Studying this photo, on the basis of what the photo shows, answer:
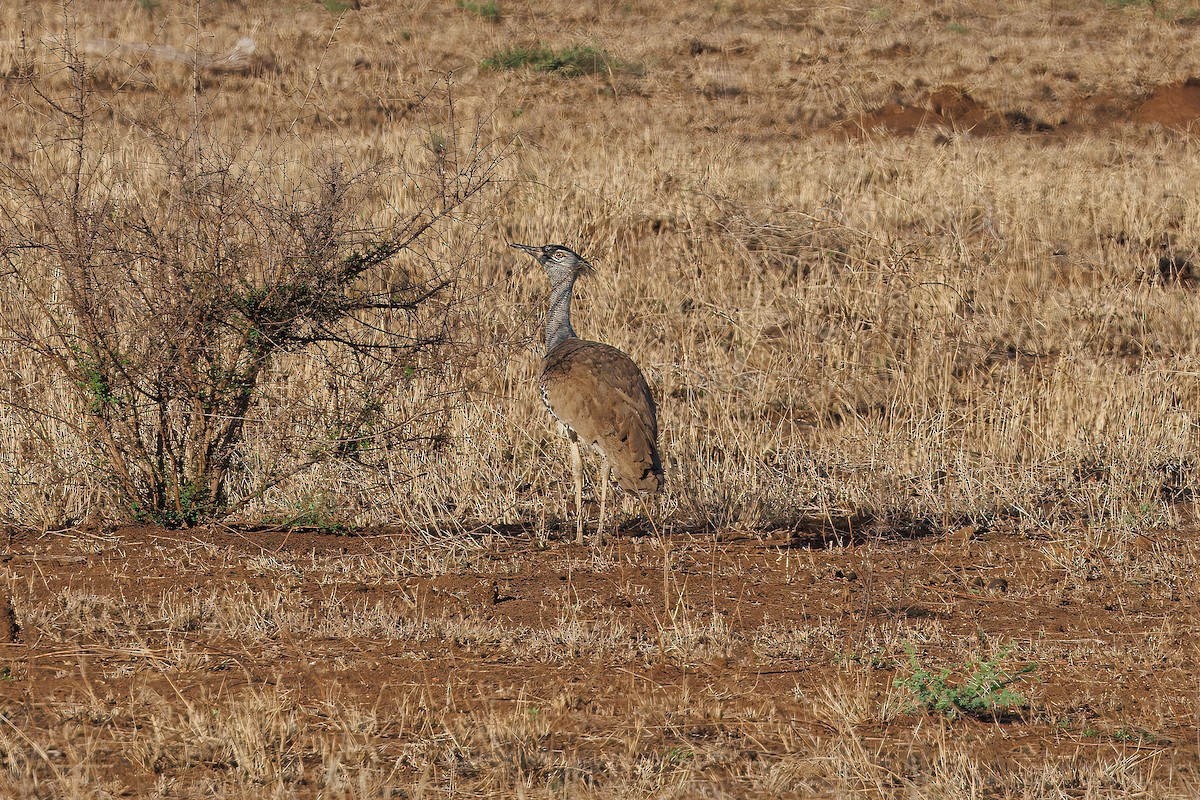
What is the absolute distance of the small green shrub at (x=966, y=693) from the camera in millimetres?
4445

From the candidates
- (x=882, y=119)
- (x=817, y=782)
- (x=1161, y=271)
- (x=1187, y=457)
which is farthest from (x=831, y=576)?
(x=882, y=119)

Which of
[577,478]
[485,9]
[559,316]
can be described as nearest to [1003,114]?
[485,9]

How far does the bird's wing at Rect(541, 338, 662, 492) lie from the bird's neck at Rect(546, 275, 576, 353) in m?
0.49

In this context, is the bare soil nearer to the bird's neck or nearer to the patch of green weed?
the bird's neck

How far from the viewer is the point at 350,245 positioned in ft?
22.9

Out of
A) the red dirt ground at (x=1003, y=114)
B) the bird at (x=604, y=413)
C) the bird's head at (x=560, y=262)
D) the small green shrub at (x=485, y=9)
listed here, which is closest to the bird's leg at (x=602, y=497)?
the bird at (x=604, y=413)

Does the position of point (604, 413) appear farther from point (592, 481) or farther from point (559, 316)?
point (592, 481)

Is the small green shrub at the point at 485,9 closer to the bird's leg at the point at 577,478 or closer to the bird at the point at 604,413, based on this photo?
the bird at the point at 604,413

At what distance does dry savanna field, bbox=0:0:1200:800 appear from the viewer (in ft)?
14.0

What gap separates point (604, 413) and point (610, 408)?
4 centimetres

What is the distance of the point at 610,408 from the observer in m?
6.97

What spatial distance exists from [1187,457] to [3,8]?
18678mm

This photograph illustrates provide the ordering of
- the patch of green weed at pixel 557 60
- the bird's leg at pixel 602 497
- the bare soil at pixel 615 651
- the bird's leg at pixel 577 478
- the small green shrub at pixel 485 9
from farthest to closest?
the small green shrub at pixel 485 9, the patch of green weed at pixel 557 60, the bird's leg at pixel 577 478, the bird's leg at pixel 602 497, the bare soil at pixel 615 651

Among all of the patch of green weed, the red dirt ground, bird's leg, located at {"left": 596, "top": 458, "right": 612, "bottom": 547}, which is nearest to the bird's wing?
bird's leg, located at {"left": 596, "top": 458, "right": 612, "bottom": 547}
